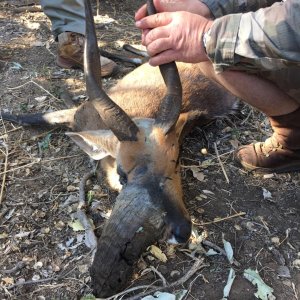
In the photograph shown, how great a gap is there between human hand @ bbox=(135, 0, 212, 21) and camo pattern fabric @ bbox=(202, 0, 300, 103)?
1.91 feet

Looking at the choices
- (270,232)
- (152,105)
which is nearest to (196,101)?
(152,105)

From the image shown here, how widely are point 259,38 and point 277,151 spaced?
1.48m

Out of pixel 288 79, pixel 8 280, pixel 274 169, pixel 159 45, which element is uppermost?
pixel 159 45

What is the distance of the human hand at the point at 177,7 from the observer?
11.3ft

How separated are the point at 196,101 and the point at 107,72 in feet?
4.52

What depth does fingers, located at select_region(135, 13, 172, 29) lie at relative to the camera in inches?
125

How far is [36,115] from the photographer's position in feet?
16.0

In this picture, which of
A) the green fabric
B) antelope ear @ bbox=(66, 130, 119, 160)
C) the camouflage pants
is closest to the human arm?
the camouflage pants

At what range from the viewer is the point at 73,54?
555cm

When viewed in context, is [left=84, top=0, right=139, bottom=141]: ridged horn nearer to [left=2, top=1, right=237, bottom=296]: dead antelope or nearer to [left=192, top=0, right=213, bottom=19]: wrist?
[left=2, top=1, right=237, bottom=296]: dead antelope

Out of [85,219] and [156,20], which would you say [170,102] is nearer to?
[156,20]

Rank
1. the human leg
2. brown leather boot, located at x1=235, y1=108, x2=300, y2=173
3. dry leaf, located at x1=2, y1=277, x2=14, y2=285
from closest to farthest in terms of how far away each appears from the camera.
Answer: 1. dry leaf, located at x1=2, y1=277, x2=14, y2=285
2. the human leg
3. brown leather boot, located at x1=235, y1=108, x2=300, y2=173

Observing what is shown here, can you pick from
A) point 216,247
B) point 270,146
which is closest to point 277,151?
point 270,146

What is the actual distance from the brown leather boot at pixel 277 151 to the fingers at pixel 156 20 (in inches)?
54.6
